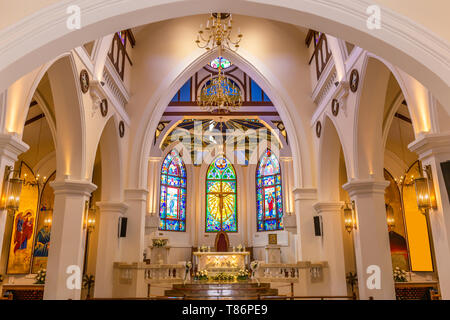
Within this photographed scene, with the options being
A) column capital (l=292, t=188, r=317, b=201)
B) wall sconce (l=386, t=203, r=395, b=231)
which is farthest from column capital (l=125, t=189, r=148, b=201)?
wall sconce (l=386, t=203, r=395, b=231)

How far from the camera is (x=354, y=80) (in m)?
7.54

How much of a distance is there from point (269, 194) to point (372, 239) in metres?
11.7

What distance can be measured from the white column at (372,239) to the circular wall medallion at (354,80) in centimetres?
188

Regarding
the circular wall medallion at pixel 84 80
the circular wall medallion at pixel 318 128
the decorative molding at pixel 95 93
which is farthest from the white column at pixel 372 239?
the circular wall medallion at pixel 84 80

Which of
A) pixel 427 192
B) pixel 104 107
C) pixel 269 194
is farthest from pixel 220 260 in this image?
pixel 427 192

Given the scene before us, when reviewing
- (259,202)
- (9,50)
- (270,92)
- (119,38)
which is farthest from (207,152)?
(9,50)

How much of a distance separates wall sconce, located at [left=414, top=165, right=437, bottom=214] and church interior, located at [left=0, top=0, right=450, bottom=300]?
0.06 feet

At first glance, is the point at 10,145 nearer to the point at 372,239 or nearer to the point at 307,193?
the point at 372,239

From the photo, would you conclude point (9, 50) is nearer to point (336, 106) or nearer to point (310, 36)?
point (336, 106)

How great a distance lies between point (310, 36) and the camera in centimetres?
1119

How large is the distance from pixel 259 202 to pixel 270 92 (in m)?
9.03

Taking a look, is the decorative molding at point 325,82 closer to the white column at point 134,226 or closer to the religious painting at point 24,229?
the white column at point 134,226

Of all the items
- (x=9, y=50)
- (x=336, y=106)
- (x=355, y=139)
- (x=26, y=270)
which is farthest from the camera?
(x=26, y=270)

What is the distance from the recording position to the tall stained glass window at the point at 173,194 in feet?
59.2
